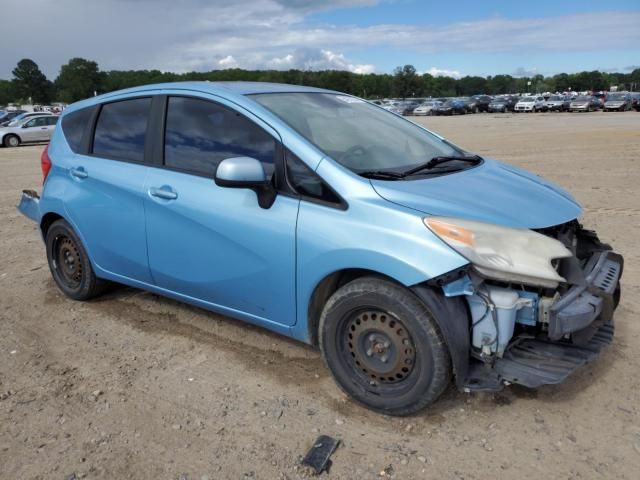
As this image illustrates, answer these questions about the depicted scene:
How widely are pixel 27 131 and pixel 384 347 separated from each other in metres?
26.7

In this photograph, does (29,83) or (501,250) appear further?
(29,83)

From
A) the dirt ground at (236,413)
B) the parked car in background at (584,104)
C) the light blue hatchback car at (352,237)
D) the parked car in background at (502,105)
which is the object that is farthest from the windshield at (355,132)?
A: the parked car in background at (502,105)

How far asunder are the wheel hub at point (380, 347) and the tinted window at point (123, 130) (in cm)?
206

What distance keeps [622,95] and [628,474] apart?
51.6 metres

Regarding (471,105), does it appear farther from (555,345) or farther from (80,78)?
(80,78)

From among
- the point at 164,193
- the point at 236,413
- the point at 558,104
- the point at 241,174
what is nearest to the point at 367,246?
the point at 241,174

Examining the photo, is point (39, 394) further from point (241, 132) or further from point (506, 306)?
point (506, 306)

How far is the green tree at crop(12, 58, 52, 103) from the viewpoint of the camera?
116250 millimetres

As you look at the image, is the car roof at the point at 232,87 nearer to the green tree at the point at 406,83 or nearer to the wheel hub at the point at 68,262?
the wheel hub at the point at 68,262

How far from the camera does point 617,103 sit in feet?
147

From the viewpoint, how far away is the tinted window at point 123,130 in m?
4.12

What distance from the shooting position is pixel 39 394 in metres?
3.46

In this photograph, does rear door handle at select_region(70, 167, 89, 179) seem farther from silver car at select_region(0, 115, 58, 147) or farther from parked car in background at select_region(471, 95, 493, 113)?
parked car in background at select_region(471, 95, 493, 113)

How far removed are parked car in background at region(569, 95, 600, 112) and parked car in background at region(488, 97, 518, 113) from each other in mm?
6266
